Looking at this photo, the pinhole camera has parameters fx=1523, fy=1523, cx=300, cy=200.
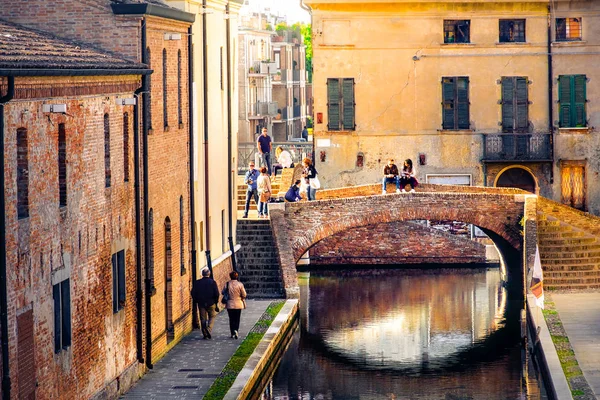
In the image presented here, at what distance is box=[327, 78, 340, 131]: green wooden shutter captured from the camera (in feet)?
162

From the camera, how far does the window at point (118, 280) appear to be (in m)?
26.3

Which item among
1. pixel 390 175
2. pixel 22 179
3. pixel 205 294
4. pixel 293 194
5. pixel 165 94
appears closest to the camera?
pixel 22 179

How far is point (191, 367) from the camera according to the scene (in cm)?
2916

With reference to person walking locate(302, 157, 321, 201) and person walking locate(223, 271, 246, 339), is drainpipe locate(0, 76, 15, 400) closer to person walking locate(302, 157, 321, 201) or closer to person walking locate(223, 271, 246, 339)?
person walking locate(223, 271, 246, 339)

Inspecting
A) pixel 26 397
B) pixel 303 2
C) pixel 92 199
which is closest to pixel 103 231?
pixel 92 199

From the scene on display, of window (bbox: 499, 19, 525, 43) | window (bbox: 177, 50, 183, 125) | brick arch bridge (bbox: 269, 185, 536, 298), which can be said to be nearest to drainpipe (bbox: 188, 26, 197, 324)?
window (bbox: 177, 50, 183, 125)

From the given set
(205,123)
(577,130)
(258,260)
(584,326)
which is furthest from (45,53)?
(577,130)

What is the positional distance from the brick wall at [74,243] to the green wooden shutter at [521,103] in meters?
24.4

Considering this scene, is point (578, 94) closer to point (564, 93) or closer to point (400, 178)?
point (564, 93)

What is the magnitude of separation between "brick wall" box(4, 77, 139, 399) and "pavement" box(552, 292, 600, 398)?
29.0 ft

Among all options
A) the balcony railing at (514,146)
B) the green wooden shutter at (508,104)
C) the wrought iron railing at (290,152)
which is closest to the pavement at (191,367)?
the balcony railing at (514,146)

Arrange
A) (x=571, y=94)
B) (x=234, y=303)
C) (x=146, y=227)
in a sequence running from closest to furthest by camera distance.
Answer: (x=146, y=227), (x=234, y=303), (x=571, y=94)

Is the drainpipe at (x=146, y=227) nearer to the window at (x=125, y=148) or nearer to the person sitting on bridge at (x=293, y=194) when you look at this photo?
the window at (x=125, y=148)

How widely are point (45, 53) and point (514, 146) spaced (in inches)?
1147
